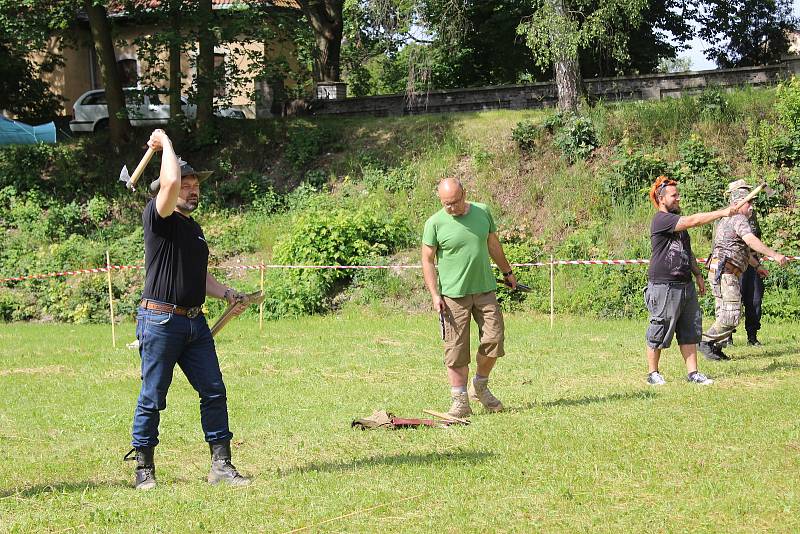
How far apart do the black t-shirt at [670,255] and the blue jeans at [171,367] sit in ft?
15.6

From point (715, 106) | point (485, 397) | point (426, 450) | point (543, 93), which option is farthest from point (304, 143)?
point (426, 450)

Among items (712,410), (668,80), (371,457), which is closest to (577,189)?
(668,80)

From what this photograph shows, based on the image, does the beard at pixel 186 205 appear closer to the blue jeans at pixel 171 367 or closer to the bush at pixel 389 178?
the blue jeans at pixel 171 367

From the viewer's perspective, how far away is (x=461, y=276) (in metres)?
8.26

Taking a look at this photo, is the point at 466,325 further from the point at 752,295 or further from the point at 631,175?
the point at 631,175

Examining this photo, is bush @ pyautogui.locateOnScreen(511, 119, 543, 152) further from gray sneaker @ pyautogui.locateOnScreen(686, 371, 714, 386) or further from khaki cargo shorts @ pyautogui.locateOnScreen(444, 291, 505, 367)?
khaki cargo shorts @ pyautogui.locateOnScreen(444, 291, 505, 367)

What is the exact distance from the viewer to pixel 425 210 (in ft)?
69.9

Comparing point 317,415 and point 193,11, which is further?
point 193,11

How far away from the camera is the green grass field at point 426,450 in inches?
226

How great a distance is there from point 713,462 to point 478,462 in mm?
1609

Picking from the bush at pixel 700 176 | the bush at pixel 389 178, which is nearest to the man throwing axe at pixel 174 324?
the bush at pixel 700 176

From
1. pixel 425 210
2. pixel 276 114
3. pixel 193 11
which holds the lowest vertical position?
pixel 425 210

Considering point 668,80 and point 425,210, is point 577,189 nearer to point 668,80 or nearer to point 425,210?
point 425,210

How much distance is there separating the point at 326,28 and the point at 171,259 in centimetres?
2541
